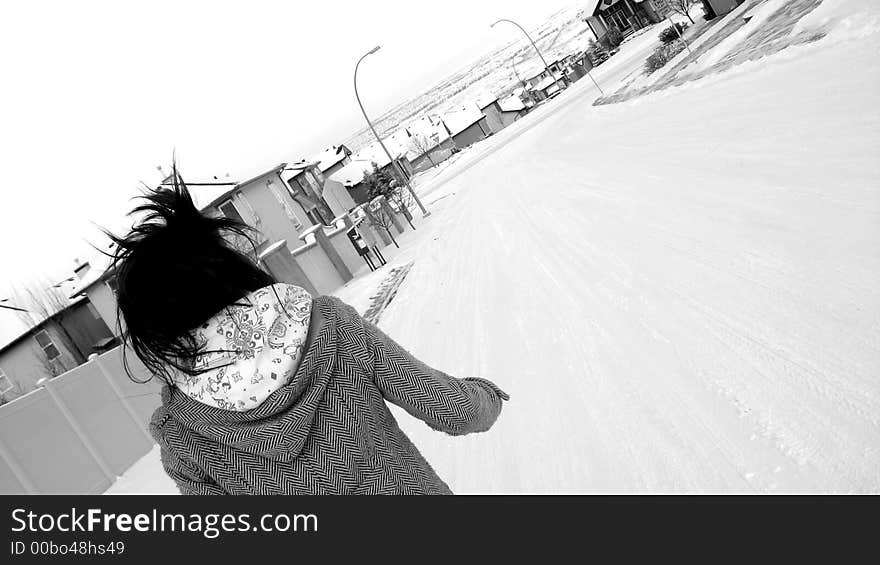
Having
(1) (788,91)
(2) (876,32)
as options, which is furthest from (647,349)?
(2) (876,32)

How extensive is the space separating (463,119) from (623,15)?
25270 millimetres

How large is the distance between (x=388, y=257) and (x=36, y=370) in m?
25.0

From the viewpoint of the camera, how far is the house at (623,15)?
7319 cm

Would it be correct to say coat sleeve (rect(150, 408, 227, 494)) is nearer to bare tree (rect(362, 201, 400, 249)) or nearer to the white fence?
the white fence

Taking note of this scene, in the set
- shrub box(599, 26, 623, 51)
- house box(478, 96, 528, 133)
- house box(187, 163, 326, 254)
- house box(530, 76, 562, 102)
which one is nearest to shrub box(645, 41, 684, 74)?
house box(187, 163, 326, 254)

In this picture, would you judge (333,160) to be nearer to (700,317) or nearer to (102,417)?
(102,417)

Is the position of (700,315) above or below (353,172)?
below

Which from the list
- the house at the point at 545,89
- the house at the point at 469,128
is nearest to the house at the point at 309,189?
the house at the point at 469,128

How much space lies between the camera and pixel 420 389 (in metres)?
2.22

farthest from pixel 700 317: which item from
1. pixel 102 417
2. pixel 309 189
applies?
pixel 309 189

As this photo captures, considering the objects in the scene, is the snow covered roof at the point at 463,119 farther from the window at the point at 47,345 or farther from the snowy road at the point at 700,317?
the snowy road at the point at 700,317

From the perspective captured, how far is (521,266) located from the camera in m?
12.0
